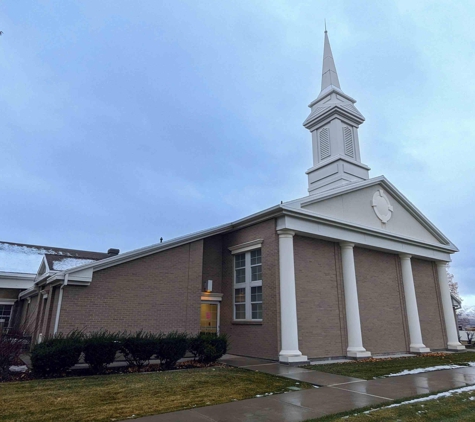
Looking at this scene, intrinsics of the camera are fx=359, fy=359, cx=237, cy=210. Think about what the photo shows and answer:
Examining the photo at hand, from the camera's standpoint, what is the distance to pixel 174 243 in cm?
1351

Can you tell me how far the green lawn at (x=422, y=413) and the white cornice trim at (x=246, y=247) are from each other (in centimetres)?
803

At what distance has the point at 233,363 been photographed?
11.9 metres

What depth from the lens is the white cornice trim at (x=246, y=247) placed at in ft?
46.1

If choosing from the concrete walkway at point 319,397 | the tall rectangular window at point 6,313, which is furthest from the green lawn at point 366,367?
the tall rectangular window at point 6,313

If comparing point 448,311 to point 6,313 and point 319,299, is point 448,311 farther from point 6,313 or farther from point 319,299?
point 6,313

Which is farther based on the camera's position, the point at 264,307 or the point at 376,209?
the point at 376,209

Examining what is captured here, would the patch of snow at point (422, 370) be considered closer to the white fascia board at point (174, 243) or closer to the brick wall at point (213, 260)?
the white fascia board at point (174, 243)

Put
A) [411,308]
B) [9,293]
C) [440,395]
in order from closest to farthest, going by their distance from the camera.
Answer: [440,395] → [411,308] → [9,293]

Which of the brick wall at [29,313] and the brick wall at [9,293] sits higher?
the brick wall at [9,293]

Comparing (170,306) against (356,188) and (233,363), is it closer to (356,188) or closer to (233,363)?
(233,363)

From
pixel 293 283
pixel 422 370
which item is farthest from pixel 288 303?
pixel 422 370

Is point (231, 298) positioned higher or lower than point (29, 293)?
lower

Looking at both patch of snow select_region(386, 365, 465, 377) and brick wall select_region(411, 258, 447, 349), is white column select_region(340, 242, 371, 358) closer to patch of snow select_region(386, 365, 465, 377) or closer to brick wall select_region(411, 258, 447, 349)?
patch of snow select_region(386, 365, 465, 377)

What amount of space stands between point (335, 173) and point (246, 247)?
22.9ft
